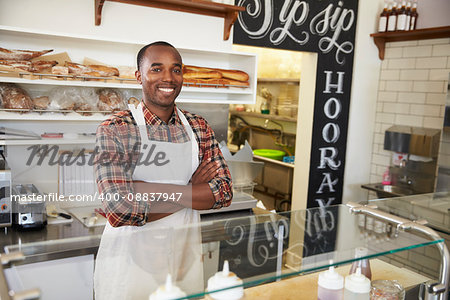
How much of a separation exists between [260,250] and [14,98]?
6.59 ft

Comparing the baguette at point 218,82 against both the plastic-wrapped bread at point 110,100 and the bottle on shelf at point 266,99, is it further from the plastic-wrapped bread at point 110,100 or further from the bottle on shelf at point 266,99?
the bottle on shelf at point 266,99

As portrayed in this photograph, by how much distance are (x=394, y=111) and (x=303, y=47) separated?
4.03 feet

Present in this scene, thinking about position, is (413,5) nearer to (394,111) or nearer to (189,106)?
(394,111)

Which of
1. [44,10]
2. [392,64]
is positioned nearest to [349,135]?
[392,64]

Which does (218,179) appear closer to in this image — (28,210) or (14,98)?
(28,210)

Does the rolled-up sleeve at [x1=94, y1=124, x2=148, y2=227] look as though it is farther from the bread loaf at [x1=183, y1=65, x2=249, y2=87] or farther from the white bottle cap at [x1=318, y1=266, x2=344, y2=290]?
the bread loaf at [x1=183, y1=65, x2=249, y2=87]

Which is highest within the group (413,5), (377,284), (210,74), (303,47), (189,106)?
(413,5)

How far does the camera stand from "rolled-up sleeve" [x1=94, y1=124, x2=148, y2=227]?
59.9 inches

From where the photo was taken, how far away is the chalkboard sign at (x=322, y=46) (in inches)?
140

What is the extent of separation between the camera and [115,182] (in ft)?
5.08

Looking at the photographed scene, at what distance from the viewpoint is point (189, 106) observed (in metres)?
3.34

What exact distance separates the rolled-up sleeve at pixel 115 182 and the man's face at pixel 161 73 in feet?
0.62

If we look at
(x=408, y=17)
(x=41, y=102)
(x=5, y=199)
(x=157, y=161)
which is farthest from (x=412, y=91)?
(x=5, y=199)

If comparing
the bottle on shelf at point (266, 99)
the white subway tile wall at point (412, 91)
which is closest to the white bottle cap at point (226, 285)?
the white subway tile wall at point (412, 91)
